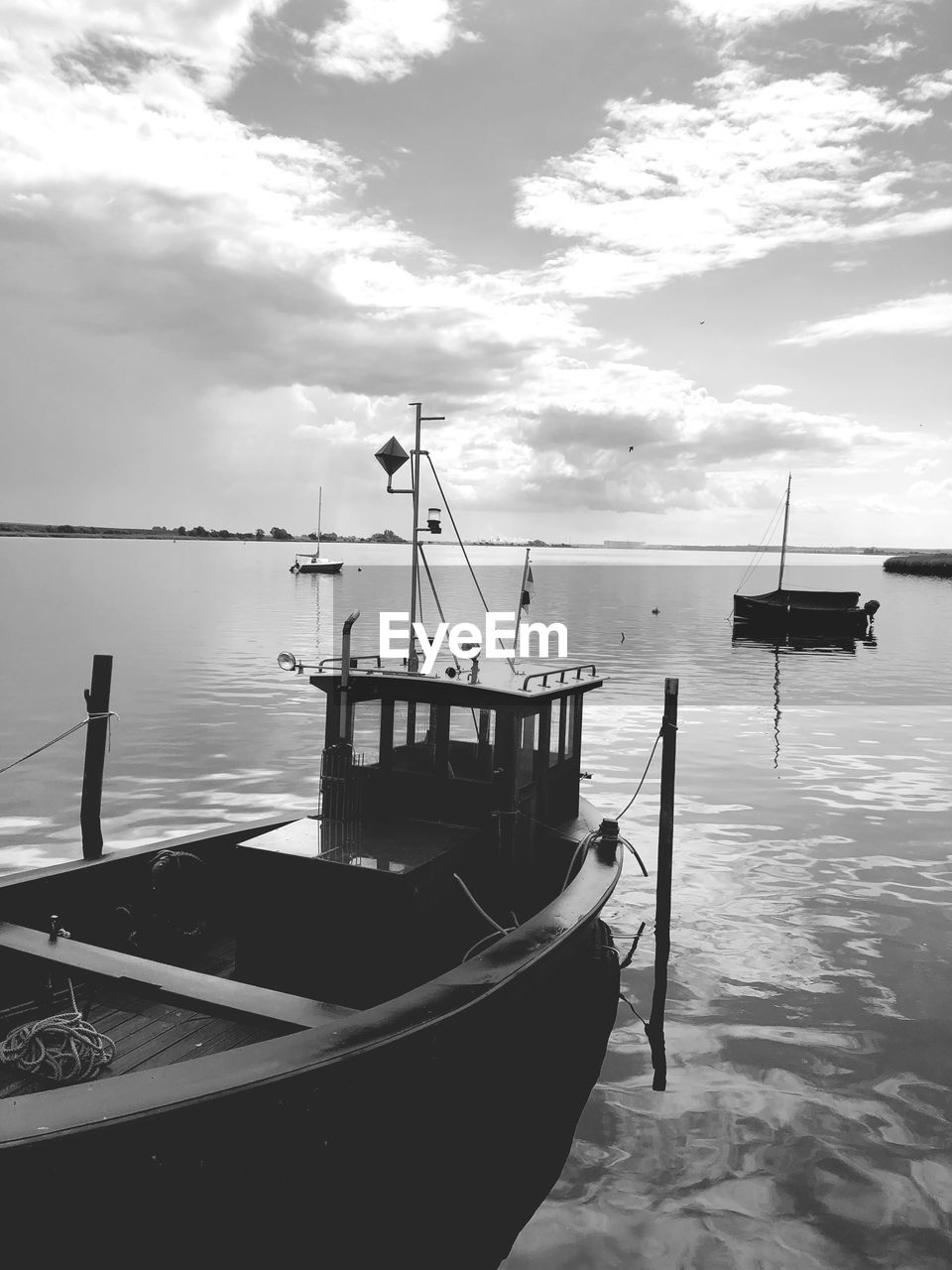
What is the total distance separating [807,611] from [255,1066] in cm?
6718

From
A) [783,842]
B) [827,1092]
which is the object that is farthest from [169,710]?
[827,1092]

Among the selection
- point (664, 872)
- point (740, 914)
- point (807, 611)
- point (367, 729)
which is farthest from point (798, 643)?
point (367, 729)

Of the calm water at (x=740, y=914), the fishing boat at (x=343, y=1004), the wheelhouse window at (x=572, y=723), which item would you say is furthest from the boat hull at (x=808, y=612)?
the fishing boat at (x=343, y=1004)

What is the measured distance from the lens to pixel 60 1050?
6.12m

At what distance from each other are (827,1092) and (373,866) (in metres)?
5.38

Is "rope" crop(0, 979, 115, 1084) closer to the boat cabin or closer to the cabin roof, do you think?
the boat cabin

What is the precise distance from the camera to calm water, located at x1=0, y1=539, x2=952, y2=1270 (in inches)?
284

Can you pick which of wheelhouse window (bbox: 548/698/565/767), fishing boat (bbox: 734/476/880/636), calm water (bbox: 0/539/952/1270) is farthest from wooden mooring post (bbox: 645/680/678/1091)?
fishing boat (bbox: 734/476/880/636)

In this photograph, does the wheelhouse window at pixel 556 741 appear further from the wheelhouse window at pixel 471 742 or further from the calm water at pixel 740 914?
the calm water at pixel 740 914

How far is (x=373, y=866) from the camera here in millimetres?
7812

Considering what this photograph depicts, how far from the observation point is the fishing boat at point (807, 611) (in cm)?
6656

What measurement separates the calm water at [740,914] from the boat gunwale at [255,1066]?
7.34 feet

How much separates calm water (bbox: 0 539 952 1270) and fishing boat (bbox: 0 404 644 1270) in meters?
1.01

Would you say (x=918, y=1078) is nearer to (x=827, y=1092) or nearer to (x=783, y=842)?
(x=827, y=1092)
